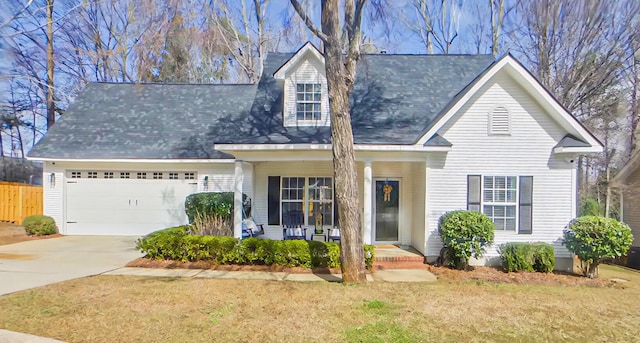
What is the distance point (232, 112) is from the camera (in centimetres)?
1429

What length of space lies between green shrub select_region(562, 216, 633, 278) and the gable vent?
2.81 metres

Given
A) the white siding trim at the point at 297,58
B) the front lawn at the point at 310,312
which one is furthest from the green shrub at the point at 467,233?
the white siding trim at the point at 297,58

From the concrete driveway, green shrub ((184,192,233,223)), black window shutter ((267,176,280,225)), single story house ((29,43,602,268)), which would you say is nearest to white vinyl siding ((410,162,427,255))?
single story house ((29,43,602,268))

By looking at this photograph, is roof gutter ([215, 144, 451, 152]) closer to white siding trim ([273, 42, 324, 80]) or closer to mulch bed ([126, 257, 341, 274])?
white siding trim ([273, 42, 324, 80])

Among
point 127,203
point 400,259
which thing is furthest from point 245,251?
point 127,203

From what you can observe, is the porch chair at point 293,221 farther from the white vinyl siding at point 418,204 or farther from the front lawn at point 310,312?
the front lawn at point 310,312

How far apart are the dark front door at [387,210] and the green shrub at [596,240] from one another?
4446 mm

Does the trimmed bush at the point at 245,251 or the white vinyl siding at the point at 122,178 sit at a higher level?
the white vinyl siding at the point at 122,178

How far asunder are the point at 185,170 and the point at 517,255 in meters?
10.8

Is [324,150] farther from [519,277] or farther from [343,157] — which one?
[519,277]

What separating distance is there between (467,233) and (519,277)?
154 cm

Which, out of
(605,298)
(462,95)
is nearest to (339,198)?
(462,95)

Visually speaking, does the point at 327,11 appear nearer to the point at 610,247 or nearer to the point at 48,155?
the point at 610,247

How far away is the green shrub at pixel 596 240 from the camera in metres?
8.16
